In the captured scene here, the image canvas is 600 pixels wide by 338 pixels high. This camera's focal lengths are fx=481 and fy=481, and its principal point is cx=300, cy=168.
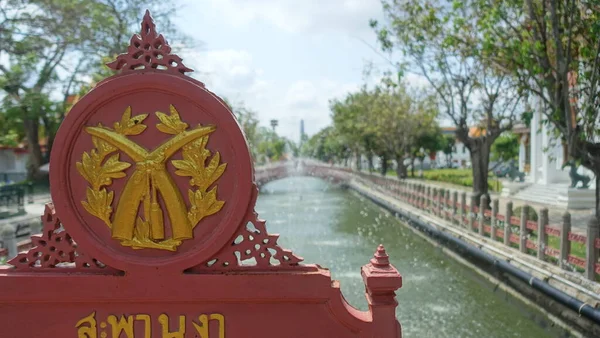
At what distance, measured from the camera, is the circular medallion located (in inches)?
125

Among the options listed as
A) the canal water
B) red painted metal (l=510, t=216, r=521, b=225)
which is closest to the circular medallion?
the canal water

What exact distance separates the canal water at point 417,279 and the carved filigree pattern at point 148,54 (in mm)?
5542

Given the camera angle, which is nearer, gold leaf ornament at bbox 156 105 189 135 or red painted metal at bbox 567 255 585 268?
gold leaf ornament at bbox 156 105 189 135

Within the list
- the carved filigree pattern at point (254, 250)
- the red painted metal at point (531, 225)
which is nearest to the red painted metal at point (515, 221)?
the red painted metal at point (531, 225)

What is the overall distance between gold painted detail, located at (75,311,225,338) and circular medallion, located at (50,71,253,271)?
36 cm

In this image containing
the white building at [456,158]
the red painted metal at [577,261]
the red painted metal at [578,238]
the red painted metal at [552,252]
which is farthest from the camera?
the white building at [456,158]

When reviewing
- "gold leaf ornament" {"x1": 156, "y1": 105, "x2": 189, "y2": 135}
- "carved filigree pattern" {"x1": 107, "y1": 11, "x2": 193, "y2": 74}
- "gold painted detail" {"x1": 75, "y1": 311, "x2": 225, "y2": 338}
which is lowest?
"gold painted detail" {"x1": 75, "y1": 311, "x2": 225, "y2": 338}

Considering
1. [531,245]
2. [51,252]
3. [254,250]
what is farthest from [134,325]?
[531,245]

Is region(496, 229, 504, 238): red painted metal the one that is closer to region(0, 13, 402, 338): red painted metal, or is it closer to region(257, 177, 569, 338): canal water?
region(257, 177, 569, 338): canal water

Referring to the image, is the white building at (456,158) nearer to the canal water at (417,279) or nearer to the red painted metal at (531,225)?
the canal water at (417,279)

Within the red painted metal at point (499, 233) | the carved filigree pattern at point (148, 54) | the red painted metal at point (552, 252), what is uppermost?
the carved filigree pattern at point (148, 54)

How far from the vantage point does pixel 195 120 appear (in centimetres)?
320

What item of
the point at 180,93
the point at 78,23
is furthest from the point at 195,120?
the point at 78,23

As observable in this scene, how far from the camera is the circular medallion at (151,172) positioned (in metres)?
3.17
